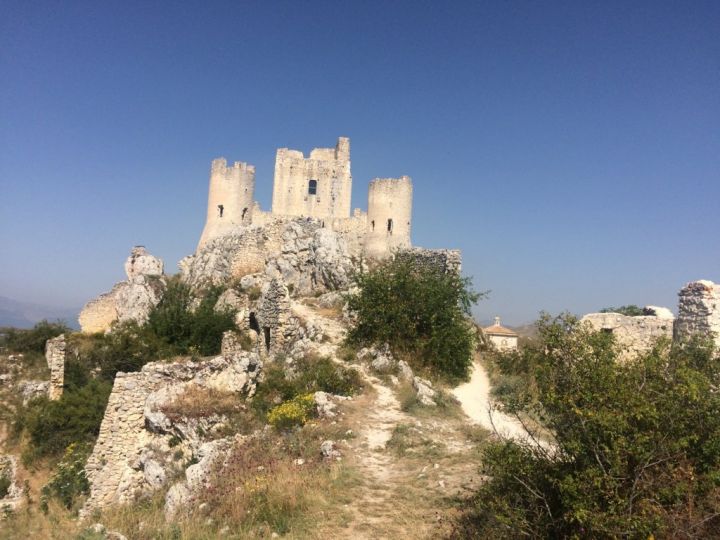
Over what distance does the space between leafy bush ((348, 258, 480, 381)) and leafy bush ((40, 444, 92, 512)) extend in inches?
277

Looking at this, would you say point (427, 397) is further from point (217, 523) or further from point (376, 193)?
point (376, 193)

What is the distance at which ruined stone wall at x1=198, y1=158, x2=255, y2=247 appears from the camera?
30.3 meters

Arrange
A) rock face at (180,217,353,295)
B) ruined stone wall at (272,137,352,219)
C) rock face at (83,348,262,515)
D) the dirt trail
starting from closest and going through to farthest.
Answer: rock face at (83,348,262,515)
the dirt trail
rock face at (180,217,353,295)
ruined stone wall at (272,137,352,219)

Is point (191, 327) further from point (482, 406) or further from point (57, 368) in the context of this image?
point (482, 406)

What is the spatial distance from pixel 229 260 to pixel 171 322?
8.09 meters

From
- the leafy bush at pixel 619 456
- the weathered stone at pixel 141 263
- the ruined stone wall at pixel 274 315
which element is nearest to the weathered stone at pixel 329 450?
the leafy bush at pixel 619 456

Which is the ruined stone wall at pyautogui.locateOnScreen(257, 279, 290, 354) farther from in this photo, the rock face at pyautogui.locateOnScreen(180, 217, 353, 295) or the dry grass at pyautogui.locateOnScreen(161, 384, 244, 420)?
the dry grass at pyautogui.locateOnScreen(161, 384, 244, 420)

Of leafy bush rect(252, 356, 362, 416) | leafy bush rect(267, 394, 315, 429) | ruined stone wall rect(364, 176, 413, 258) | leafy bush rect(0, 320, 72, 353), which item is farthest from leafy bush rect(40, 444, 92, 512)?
ruined stone wall rect(364, 176, 413, 258)

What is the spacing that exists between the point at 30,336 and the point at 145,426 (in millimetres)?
13324

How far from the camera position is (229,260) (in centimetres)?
2438

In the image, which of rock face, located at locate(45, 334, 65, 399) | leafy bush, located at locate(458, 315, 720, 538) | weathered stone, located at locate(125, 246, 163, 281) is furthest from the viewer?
weathered stone, located at locate(125, 246, 163, 281)

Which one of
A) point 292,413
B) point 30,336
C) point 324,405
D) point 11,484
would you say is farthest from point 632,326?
point 30,336

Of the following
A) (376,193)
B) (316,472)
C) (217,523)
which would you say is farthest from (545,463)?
(376,193)

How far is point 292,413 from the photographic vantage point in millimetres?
8797
